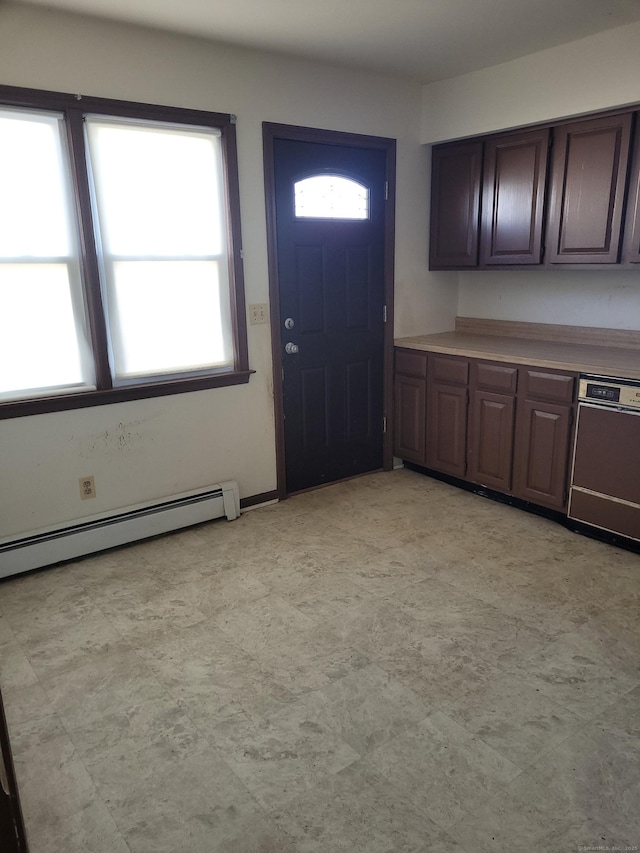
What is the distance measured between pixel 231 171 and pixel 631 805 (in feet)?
10.5

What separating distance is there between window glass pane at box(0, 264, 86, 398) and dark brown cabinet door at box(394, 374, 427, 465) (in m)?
2.13

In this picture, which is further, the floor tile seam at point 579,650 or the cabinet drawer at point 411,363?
the cabinet drawer at point 411,363

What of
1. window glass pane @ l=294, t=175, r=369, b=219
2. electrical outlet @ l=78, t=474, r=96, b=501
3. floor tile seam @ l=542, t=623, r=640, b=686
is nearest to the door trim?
window glass pane @ l=294, t=175, r=369, b=219

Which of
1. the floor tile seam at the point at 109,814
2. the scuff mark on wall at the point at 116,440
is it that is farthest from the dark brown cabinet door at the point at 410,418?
the floor tile seam at the point at 109,814

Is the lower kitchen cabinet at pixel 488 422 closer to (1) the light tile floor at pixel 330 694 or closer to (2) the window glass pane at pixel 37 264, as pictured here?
(1) the light tile floor at pixel 330 694

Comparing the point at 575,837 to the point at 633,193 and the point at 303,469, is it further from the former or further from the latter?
the point at 633,193

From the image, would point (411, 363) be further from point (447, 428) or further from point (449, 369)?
point (447, 428)

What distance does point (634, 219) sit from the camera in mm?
3152

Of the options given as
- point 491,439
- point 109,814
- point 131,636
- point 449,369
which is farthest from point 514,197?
point 109,814

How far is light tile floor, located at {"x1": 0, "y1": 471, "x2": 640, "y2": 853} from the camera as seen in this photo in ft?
5.44

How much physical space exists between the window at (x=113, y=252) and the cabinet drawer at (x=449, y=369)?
1.27 meters

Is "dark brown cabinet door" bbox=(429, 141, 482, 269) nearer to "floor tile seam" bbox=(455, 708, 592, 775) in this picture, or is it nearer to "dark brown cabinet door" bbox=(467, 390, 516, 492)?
"dark brown cabinet door" bbox=(467, 390, 516, 492)

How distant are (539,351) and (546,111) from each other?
1.32 metres

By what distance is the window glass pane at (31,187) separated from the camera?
8.89ft
